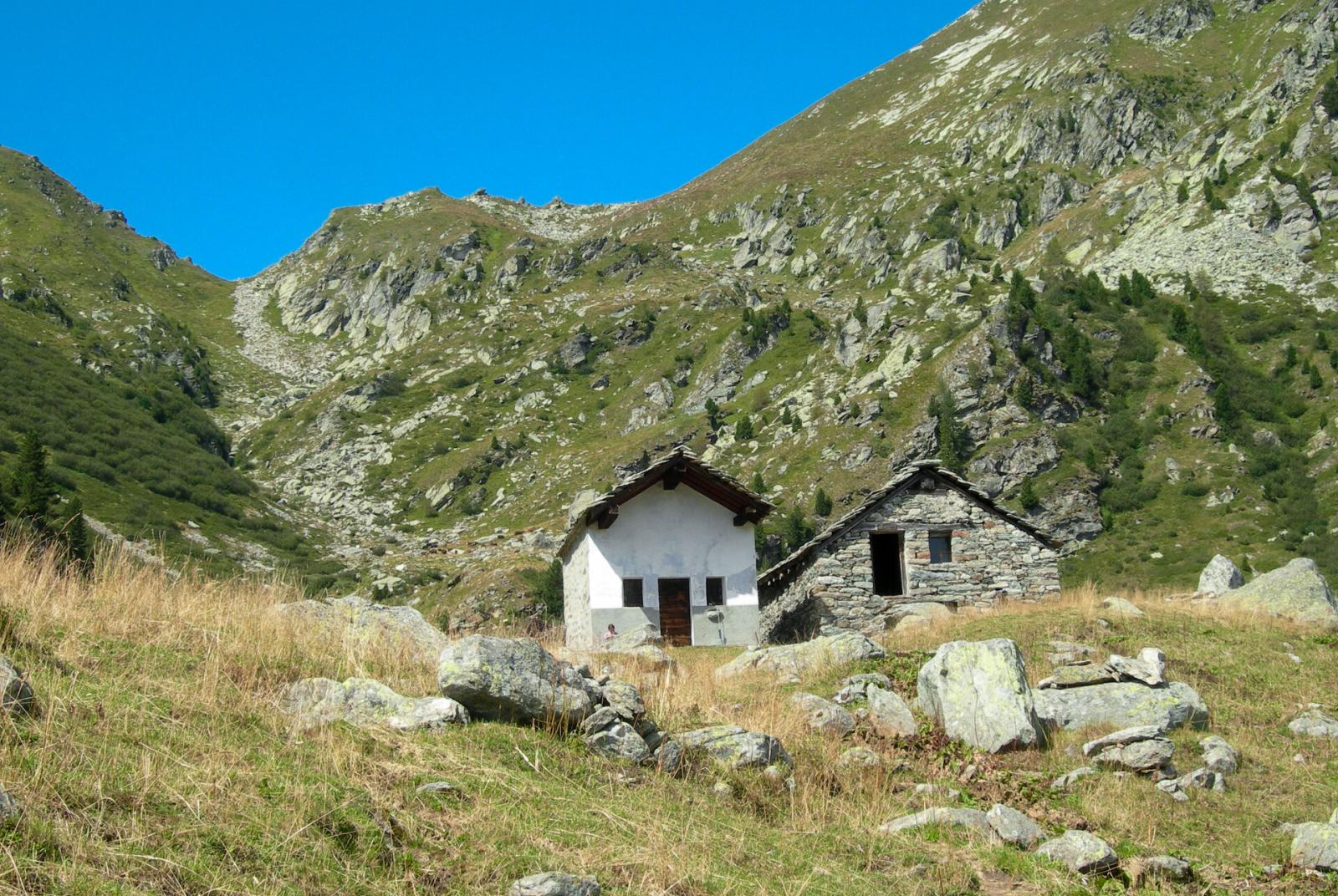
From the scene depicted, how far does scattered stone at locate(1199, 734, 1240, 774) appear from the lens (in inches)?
509

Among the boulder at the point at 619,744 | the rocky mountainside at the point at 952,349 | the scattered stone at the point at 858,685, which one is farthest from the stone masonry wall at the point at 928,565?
the rocky mountainside at the point at 952,349

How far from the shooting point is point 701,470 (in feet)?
101

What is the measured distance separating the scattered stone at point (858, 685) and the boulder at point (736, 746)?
4.48 metres

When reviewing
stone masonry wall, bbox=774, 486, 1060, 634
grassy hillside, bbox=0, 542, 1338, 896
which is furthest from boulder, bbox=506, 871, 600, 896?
stone masonry wall, bbox=774, 486, 1060, 634

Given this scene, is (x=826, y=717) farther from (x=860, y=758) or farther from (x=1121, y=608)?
(x=1121, y=608)

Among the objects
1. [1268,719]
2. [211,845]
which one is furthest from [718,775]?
[1268,719]

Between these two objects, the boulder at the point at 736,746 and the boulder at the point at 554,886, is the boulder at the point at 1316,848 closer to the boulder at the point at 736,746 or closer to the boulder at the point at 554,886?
the boulder at the point at 736,746

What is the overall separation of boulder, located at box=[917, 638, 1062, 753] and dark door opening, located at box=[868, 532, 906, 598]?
66.1 feet

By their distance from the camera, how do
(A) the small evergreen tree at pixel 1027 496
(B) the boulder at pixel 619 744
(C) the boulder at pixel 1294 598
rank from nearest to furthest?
(B) the boulder at pixel 619 744 < (C) the boulder at pixel 1294 598 < (A) the small evergreen tree at pixel 1027 496

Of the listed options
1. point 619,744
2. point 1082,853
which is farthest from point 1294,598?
point 619,744

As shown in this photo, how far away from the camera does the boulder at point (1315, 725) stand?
14.3 m

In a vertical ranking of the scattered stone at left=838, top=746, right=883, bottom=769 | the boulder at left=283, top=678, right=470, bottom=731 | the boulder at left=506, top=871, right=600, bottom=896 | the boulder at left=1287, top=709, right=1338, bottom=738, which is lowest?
the boulder at left=1287, top=709, right=1338, bottom=738

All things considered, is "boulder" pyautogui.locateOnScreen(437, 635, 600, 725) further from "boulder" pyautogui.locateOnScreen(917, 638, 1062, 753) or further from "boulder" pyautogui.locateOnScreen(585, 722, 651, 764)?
"boulder" pyautogui.locateOnScreen(917, 638, 1062, 753)

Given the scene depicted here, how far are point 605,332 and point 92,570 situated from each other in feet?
494
